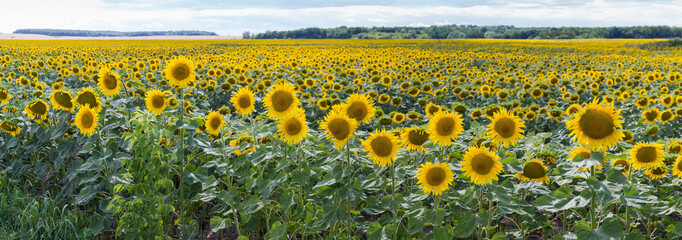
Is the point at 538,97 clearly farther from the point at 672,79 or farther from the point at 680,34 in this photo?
the point at 680,34

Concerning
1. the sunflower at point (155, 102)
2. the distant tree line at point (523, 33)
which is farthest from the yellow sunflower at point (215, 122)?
the distant tree line at point (523, 33)

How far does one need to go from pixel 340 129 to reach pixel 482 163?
2.82 ft

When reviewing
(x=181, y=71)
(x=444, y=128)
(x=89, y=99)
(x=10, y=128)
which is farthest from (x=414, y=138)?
(x=10, y=128)

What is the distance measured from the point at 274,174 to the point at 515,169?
1623mm

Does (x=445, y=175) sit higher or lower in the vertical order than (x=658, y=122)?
higher

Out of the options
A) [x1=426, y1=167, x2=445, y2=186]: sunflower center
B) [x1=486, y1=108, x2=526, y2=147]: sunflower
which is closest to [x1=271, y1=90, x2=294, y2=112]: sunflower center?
[x1=426, y1=167, x2=445, y2=186]: sunflower center

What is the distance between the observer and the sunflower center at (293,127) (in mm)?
3055

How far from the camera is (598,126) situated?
2.47 meters

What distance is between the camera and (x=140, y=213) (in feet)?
11.0

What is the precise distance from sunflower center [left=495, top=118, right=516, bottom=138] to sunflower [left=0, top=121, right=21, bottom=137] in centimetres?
444

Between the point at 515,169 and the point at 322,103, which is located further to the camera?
the point at 322,103

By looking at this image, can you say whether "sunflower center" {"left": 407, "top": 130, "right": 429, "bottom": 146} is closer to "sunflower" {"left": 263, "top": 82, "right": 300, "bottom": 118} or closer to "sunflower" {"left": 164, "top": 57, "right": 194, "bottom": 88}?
"sunflower" {"left": 263, "top": 82, "right": 300, "bottom": 118}

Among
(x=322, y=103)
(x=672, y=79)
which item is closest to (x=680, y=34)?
(x=672, y=79)

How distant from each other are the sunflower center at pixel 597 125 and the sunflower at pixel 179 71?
3.20 meters
